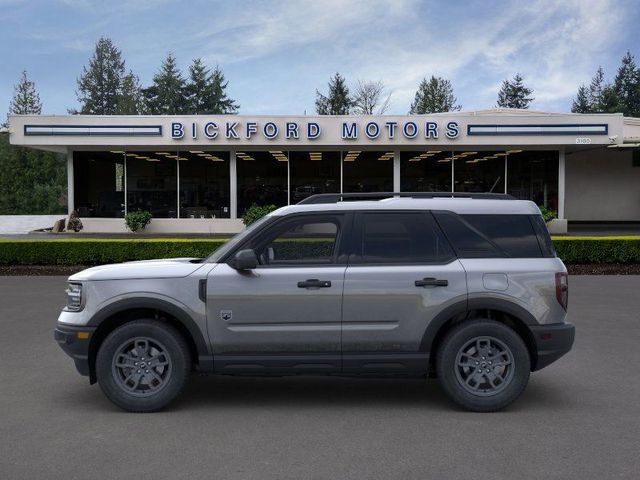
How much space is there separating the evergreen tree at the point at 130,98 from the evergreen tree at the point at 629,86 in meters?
56.3

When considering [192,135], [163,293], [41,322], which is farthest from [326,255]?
[192,135]

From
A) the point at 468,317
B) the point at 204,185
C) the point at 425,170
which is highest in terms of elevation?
the point at 425,170

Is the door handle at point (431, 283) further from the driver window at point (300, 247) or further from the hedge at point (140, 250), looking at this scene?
the hedge at point (140, 250)

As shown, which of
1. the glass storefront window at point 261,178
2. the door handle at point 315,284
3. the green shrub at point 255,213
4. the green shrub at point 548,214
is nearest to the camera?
the door handle at point 315,284

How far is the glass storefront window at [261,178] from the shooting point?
96.3ft

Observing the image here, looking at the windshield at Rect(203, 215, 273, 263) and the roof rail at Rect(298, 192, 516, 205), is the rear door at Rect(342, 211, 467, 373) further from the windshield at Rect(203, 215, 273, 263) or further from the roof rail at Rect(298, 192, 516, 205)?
the windshield at Rect(203, 215, 273, 263)

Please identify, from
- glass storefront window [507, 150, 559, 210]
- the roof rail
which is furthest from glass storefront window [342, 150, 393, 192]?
the roof rail

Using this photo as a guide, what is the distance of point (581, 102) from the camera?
8650 cm

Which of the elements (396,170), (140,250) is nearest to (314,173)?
(396,170)

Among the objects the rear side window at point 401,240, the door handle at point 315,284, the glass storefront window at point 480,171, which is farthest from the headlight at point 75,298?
the glass storefront window at point 480,171

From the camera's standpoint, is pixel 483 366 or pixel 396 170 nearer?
pixel 483 366

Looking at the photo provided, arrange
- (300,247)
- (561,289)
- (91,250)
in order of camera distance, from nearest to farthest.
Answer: (561,289) → (300,247) → (91,250)

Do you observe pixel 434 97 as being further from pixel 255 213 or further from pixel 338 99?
pixel 255 213

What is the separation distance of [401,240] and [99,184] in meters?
25.9
